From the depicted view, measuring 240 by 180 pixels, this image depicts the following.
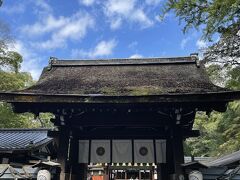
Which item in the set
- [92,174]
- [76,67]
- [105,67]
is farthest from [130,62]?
[92,174]

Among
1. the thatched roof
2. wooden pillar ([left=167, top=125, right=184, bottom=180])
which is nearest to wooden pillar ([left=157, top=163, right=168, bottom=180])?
wooden pillar ([left=167, top=125, right=184, bottom=180])

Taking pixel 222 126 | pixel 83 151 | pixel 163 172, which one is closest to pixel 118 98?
pixel 83 151

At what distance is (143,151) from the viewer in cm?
848

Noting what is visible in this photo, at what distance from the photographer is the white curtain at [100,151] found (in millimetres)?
8625

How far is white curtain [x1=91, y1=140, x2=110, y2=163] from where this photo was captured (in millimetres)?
8625

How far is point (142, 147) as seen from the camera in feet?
27.9

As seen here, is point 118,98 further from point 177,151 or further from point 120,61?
point 120,61

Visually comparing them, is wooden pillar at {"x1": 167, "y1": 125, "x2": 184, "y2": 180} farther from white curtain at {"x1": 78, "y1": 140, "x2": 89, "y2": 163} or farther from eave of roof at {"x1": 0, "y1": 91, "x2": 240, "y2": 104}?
white curtain at {"x1": 78, "y1": 140, "x2": 89, "y2": 163}

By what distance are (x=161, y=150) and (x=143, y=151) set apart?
556 millimetres

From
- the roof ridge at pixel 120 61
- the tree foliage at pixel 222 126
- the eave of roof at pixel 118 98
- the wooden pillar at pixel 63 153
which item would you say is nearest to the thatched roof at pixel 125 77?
the roof ridge at pixel 120 61

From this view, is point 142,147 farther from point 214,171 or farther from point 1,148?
point 1,148

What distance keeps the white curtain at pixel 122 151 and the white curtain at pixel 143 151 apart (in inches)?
7.5

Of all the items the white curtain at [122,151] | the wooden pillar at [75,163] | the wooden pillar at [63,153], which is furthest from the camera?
the white curtain at [122,151]

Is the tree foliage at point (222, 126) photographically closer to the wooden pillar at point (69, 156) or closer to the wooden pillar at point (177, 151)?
the wooden pillar at point (177, 151)
